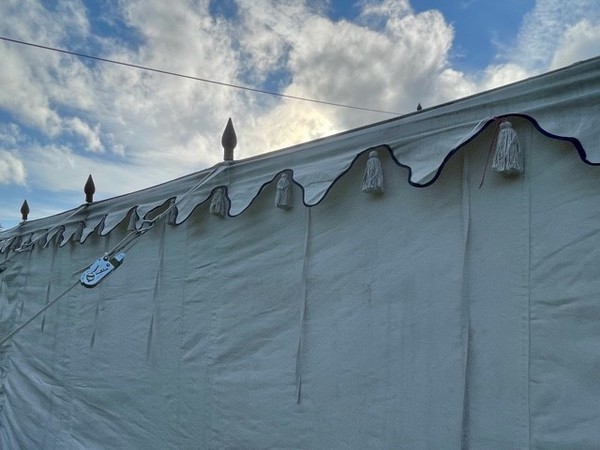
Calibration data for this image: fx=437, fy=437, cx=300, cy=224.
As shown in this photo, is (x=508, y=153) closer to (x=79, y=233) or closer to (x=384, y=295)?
(x=384, y=295)

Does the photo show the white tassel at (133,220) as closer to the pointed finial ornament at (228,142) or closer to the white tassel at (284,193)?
the pointed finial ornament at (228,142)

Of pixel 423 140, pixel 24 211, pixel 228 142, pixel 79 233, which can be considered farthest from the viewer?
pixel 24 211

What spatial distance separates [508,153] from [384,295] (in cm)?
55

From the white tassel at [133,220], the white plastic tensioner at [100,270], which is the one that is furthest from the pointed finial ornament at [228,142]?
the white tassel at [133,220]

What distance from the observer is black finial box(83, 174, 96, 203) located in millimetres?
3082

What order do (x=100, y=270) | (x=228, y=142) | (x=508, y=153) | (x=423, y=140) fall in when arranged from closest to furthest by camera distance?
(x=508, y=153) → (x=423, y=140) → (x=100, y=270) → (x=228, y=142)

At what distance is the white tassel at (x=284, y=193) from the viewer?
1.66m

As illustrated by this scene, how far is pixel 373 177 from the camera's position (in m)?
1.40

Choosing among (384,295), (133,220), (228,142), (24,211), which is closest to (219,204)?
(228,142)

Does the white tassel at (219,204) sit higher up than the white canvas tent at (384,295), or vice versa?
the white tassel at (219,204)

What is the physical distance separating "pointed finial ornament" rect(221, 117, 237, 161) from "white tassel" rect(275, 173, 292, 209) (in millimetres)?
442

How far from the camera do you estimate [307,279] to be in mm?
1583

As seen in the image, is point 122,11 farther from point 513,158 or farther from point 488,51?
point 513,158

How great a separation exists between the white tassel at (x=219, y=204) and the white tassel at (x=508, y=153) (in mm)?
1182
